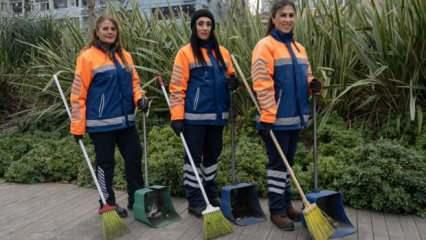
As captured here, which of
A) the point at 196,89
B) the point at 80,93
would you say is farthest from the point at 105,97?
the point at 196,89

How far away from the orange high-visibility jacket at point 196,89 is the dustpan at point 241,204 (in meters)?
0.26

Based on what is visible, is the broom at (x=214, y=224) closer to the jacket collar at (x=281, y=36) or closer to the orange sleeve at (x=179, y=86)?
the orange sleeve at (x=179, y=86)

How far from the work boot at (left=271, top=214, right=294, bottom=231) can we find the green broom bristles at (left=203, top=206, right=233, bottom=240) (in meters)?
0.37

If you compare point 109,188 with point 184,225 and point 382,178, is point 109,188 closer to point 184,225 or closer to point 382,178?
point 184,225

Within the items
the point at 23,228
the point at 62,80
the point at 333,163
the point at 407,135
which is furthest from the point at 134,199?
the point at 62,80

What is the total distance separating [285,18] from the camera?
3.61 meters

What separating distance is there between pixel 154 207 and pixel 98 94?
3.41 feet

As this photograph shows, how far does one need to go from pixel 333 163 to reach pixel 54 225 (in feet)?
8.35

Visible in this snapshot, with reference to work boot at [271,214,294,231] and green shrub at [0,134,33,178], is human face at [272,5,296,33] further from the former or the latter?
green shrub at [0,134,33,178]

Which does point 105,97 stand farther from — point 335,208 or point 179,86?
point 335,208

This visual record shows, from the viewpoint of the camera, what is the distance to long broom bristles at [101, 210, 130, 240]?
12.0 feet

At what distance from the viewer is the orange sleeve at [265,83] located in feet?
11.6

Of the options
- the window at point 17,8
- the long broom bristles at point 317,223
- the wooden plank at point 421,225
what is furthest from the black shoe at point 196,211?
the window at point 17,8

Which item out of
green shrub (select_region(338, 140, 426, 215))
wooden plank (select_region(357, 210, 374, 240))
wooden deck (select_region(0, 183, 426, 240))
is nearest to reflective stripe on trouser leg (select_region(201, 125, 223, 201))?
wooden deck (select_region(0, 183, 426, 240))
